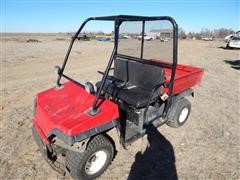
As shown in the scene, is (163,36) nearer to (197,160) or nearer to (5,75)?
(197,160)

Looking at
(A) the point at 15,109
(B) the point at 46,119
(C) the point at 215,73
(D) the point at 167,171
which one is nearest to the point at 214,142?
(D) the point at 167,171

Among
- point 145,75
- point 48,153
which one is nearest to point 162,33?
point 145,75

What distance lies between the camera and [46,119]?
2342mm

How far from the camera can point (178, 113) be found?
3512 millimetres

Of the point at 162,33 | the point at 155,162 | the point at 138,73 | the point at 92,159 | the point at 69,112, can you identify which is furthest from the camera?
the point at 138,73

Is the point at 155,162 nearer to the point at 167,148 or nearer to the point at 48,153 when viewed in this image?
the point at 167,148

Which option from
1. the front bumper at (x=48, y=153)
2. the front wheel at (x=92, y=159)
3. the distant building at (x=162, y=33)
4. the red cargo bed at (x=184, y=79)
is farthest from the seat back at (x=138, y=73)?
the front bumper at (x=48, y=153)

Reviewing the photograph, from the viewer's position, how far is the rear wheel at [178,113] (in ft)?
11.4

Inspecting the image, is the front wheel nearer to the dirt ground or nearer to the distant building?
the dirt ground

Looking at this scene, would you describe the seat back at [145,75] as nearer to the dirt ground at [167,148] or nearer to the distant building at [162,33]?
the distant building at [162,33]

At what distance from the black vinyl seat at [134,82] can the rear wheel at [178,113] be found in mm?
771

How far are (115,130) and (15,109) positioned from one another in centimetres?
273

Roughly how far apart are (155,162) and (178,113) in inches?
41.8

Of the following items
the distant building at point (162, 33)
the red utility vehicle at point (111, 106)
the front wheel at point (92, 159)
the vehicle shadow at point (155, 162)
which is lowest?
the vehicle shadow at point (155, 162)
